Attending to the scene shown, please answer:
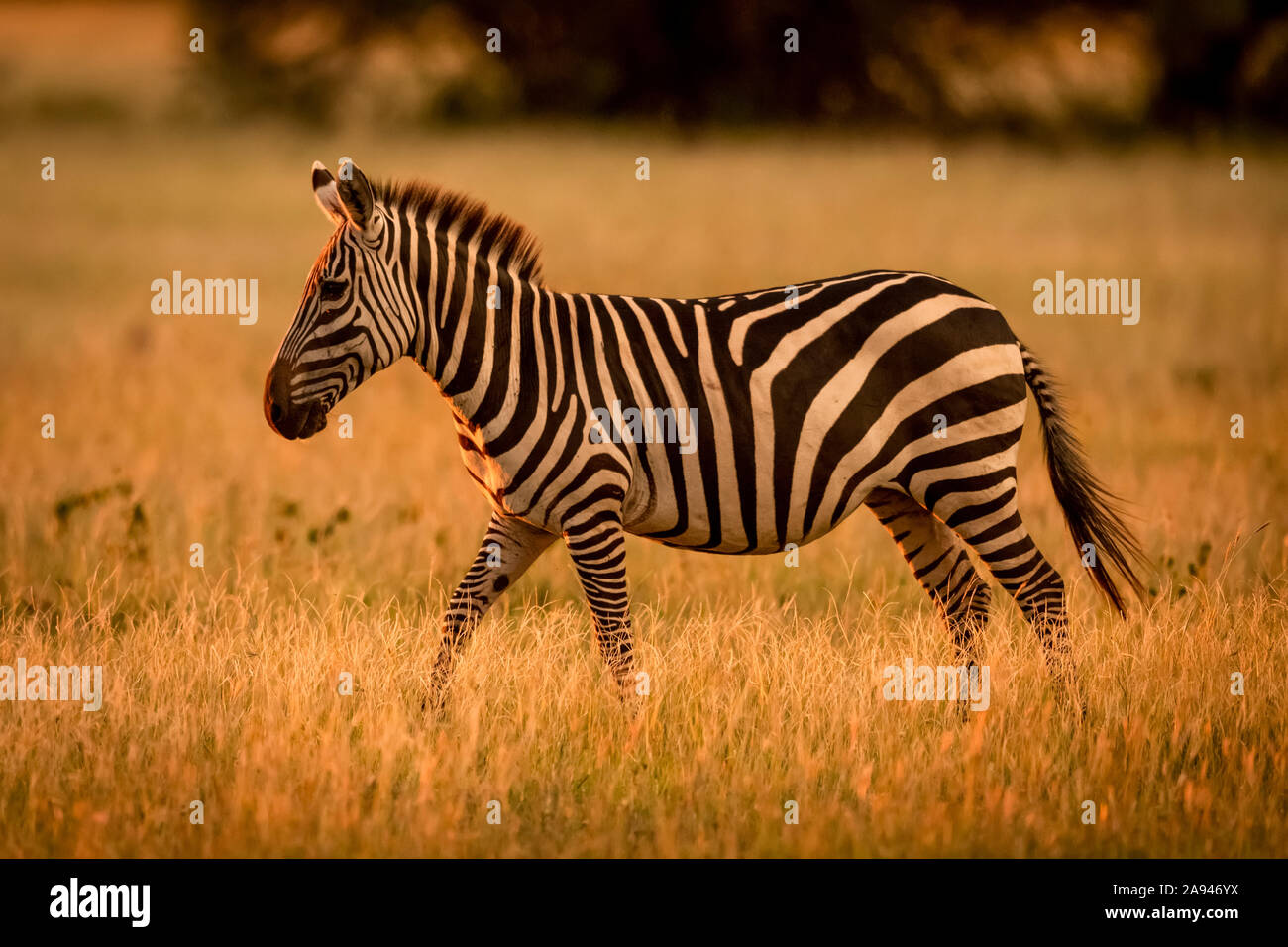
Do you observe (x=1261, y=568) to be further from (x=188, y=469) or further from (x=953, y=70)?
(x=953, y=70)

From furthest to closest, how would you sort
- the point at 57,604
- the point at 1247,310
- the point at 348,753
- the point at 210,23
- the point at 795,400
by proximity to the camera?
the point at 210,23 → the point at 1247,310 → the point at 57,604 → the point at 795,400 → the point at 348,753

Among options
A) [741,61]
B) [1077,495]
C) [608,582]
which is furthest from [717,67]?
[608,582]

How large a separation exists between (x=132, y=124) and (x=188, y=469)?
2263cm

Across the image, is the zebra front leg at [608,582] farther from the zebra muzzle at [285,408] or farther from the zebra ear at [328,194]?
the zebra ear at [328,194]

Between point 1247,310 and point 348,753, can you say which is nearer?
point 348,753

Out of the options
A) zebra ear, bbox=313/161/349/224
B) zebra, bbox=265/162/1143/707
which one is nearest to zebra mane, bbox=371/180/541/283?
zebra, bbox=265/162/1143/707

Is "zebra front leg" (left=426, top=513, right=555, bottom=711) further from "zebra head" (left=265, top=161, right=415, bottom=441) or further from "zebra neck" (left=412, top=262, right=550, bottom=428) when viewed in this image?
"zebra head" (left=265, top=161, right=415, bottom=441)

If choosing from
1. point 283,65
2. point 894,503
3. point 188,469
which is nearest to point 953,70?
point 283,65

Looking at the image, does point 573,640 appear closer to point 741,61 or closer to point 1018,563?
point 1018,563

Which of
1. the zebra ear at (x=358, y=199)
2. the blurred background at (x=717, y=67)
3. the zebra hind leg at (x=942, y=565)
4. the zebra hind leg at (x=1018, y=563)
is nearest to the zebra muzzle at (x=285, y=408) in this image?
the zebra ear at (x=358, y=199)

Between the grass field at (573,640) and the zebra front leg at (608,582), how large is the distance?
0.69 feet

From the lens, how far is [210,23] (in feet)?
110

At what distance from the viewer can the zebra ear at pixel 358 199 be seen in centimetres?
584

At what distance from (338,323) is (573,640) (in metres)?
2.25
